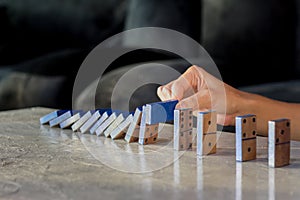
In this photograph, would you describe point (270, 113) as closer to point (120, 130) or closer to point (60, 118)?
point (120, 130)

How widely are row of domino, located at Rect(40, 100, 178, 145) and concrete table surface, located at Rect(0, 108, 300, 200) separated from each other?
2 cm

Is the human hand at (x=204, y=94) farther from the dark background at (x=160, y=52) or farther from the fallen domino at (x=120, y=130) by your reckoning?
the dark background at (x=160, y=52)

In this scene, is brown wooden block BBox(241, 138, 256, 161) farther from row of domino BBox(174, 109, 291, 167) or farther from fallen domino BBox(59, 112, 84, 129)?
fallen domino BBox(59, 112, 84, 129)

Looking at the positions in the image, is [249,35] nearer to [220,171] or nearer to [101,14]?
[101,14]

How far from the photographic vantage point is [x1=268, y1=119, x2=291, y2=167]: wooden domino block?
0.75 m

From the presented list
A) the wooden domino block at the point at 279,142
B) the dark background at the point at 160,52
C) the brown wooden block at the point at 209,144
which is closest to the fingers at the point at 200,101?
the brown wooden block at the point at 209,144

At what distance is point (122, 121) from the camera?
99cm

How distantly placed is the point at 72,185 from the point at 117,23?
84.1 inches

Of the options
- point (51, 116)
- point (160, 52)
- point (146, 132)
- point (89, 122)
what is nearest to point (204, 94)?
point (146, 132)

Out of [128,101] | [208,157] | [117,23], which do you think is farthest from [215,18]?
[208,157]

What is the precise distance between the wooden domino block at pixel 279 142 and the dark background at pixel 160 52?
1131 mm

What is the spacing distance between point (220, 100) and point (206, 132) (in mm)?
153

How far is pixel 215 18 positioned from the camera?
7.89ft

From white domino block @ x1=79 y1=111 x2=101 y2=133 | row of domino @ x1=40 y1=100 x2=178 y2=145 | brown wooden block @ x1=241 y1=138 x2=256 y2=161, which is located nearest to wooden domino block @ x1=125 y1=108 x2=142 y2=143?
row of domino @ x1=40 y1=100 x2=178 y2=145
